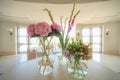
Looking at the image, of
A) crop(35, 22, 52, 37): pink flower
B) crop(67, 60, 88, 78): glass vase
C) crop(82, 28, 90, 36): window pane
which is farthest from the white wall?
crop(35, 22, 52, 37): pink flower

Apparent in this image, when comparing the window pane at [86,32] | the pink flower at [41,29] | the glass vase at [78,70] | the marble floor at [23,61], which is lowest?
the marble floor at [23,61]

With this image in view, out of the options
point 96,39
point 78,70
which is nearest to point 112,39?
point 96,39

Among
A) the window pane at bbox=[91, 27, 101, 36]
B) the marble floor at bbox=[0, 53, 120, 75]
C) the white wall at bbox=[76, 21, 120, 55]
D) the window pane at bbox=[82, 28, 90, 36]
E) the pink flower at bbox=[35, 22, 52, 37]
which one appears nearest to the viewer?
the pink flower at bbox=[35, 22, 52, 37]

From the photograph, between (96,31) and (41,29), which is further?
(96,31)

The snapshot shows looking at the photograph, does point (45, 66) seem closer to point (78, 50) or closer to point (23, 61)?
point (78, 50)

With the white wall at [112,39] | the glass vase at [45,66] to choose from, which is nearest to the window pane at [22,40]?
the white wall at [112,39]

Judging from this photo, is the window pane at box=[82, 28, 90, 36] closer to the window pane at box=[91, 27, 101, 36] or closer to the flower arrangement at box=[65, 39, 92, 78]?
the window pane at box=[91, 27, 101, 36]

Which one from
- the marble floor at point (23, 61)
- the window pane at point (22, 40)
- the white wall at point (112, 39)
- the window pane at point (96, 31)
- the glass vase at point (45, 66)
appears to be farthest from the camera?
the window pane at point (96, 31)

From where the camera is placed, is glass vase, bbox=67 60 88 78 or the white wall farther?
the white wall

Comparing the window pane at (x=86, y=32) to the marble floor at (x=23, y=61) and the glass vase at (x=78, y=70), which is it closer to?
the marble floor at (x=23, y=61)

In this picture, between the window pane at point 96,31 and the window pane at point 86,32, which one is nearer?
the window pane at point 96,31

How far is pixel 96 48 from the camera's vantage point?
412 inches

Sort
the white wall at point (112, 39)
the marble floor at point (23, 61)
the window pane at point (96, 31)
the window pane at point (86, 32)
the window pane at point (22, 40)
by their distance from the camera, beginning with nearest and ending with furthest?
the marble floor at point (23, 61)
the white wall at point (112, 39)
the window pane at point (22, 40)
the window pane at point (96, 31)
the window pane at point (86, 32)

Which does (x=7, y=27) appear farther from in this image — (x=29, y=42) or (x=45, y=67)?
(x=45, y=67)
